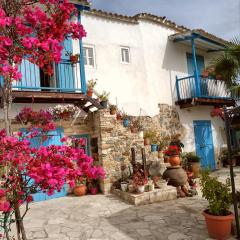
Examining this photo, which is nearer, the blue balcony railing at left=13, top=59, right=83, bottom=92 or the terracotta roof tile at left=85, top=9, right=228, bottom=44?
the blue balcony railing at left=13, top=59, right=83, bottom=92

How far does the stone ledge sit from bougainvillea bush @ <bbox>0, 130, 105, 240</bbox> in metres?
5.05

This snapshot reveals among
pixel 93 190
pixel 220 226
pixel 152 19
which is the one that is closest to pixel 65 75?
pixel 93 190

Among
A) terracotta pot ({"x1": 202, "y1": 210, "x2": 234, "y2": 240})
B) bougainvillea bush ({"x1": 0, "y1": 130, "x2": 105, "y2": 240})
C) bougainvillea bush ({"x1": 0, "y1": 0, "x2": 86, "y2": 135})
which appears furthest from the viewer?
terracotta pot ({"x1": 202, "y1": 210, "x2": 234, "y2": 240})

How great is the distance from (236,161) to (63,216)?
11056 mm

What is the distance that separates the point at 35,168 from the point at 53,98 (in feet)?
21.9

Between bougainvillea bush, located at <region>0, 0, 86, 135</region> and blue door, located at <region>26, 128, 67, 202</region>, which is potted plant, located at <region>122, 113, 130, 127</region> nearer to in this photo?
blue door, located at <region>26, 128, 67, 202</region>

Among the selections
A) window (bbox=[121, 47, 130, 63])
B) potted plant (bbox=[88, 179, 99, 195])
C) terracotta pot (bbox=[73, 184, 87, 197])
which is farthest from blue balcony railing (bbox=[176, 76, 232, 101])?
terracotta pot (bbox=[73, 184, 87, 197])

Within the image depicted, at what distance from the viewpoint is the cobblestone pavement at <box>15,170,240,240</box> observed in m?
6.16

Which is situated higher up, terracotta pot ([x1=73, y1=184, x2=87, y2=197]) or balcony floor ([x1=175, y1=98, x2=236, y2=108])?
balcony floor ([x1=175, y1=98, x2=236, y2=108])

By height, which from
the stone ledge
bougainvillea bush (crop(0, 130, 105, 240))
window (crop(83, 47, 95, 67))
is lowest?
the stone ledge

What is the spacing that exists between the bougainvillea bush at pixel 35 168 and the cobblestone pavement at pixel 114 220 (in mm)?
2817

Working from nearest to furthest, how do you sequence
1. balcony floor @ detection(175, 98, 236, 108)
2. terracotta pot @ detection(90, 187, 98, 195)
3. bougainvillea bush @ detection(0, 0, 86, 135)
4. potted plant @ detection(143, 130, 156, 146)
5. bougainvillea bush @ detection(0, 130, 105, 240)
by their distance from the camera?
bougainvillea bush @ detection(0, 130, 105, 240) → bougainvillea bush @ detection(0, 0, 86, 135) → terracotta pot @ detection(90, 187, 98, 195) → potted plant @ detection(143, 130, 156, 146) → balcony floor @ detection(175, 98, 236, 108)

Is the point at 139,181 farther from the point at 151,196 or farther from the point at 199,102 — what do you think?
the point at 199,102

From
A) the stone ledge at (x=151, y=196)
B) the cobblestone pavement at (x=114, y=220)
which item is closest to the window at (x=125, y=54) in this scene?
the stone ledge at (x=151, y=196)
